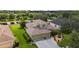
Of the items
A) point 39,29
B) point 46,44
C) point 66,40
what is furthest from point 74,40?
point 39,29

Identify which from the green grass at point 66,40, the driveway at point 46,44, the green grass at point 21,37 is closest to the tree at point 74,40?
the green grass at point 66,40

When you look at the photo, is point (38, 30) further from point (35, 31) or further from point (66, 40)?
point (66, 40)

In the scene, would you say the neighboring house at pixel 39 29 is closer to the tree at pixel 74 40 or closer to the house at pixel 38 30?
the house at pixel 38 30
